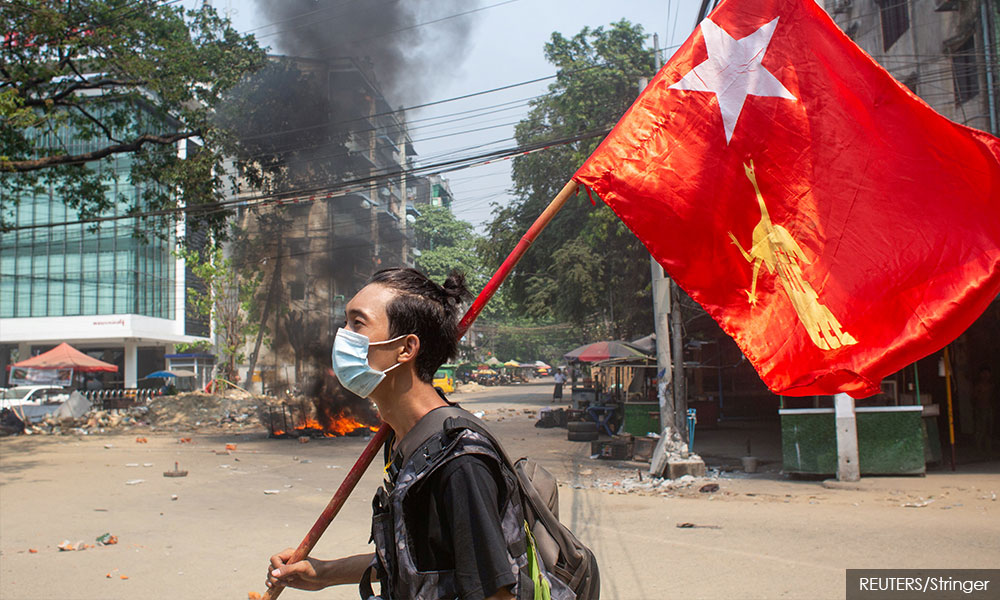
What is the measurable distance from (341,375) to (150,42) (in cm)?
1380

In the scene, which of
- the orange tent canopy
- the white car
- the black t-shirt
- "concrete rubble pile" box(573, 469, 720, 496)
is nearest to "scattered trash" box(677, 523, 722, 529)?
"concrete rubble pile" box(573, 469, 720, 496)

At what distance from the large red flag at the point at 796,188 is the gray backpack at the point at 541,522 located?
1.09 metres

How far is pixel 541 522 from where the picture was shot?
160 centimetres

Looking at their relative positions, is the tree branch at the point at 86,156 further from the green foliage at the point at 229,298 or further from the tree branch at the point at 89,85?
the green foliage at the point at 229,298

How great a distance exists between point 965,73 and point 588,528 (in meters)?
11.9

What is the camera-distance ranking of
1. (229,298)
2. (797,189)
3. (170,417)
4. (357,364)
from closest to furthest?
(357,364)
(797,189)
(170,417)
(229,298)

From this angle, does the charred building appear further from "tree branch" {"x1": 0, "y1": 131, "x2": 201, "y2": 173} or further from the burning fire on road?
"tree branch" {"x1": 0, "y1": 131, "x2": 201, "y2": 173}

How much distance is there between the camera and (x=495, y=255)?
26906mm

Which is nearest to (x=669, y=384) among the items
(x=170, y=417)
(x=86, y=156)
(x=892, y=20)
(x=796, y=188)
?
(x=796, y=188)

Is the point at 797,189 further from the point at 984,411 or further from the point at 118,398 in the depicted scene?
the point at 118,398

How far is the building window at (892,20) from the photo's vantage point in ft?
52.0

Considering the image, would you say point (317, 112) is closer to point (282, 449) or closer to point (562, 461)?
point (282, 449)

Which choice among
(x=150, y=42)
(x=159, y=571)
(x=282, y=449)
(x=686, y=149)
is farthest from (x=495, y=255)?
(x=686, y=149)

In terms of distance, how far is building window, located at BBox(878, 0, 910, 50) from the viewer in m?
15.9
